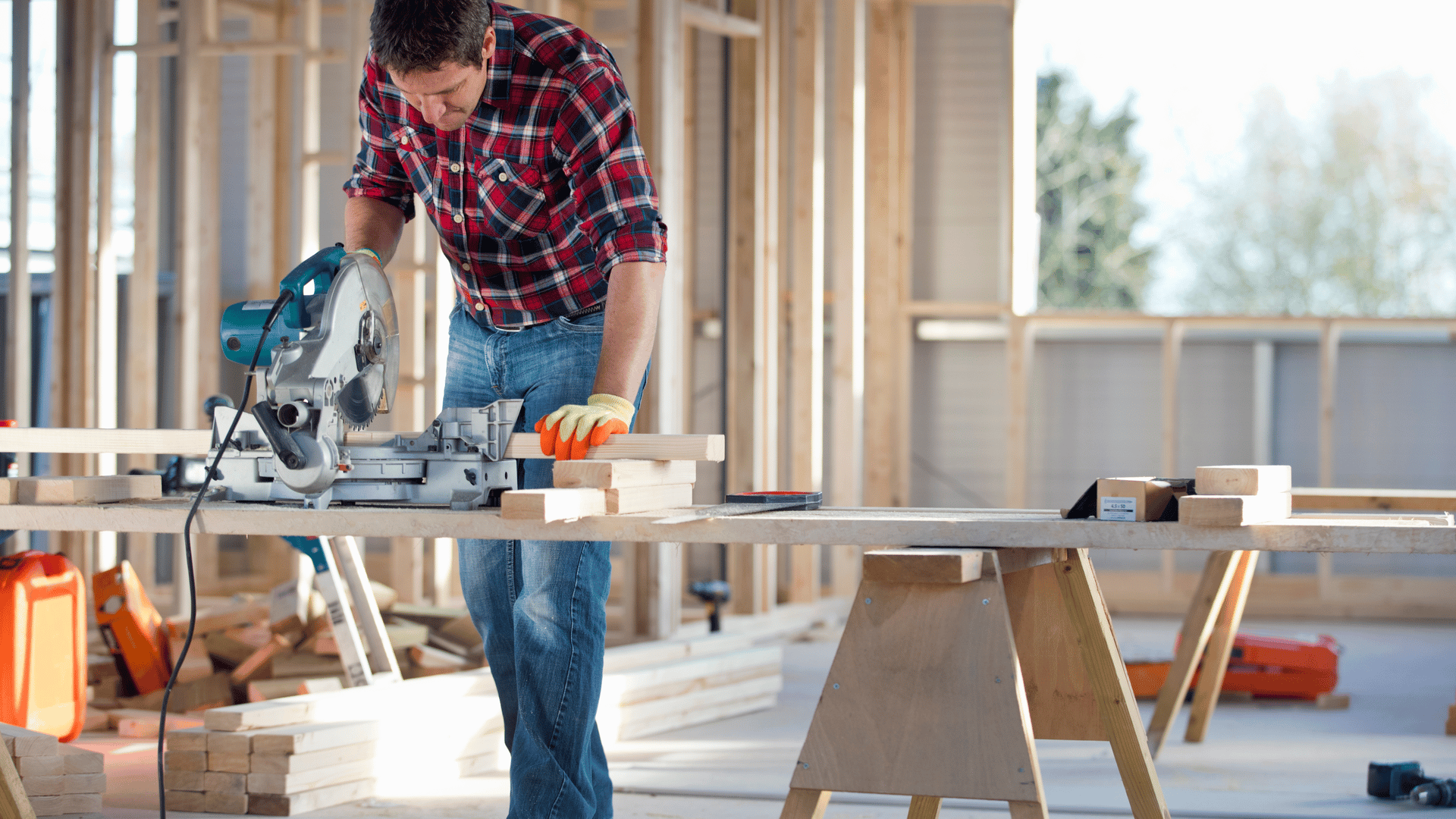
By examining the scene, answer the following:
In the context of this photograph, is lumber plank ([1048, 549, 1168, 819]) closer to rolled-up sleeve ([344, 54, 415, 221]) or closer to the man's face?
the man's face

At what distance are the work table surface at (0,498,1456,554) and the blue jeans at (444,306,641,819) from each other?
292 millimetres

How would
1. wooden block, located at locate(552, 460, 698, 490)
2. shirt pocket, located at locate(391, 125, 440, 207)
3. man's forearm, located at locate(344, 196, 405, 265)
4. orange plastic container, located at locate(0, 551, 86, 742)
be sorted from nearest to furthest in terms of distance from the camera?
wooden block, located at locate(552, 460, 698, 490) < shirt pocket, located at locate(391, 125, 440, 207) < man's forearm, located at locate(344, 196, 405, 265) < orange plastic container, located at locate(0, 551, 86, 742)

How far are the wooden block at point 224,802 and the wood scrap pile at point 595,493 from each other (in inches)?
60.4

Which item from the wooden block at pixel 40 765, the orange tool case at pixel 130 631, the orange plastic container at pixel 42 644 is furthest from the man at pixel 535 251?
the orange tool case at pixel 130 631

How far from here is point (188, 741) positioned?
2863mm

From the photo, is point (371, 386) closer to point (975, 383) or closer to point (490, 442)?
point (490, 442)

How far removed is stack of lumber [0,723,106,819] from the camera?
2670mm

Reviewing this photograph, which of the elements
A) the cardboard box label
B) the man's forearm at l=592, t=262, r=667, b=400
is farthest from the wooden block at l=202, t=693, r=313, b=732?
the cardboard box label

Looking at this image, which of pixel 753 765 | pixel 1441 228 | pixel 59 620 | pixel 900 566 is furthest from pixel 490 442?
pixel 1441 228

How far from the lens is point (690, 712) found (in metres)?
3.84

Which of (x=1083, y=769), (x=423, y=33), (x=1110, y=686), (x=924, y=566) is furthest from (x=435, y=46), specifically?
(x=1083, y=769)

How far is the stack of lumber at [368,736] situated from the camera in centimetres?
282

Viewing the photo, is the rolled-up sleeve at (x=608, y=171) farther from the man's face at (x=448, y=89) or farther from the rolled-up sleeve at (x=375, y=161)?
the rolled-up sleeve at (x=375, y=161)

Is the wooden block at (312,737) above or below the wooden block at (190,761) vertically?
above
